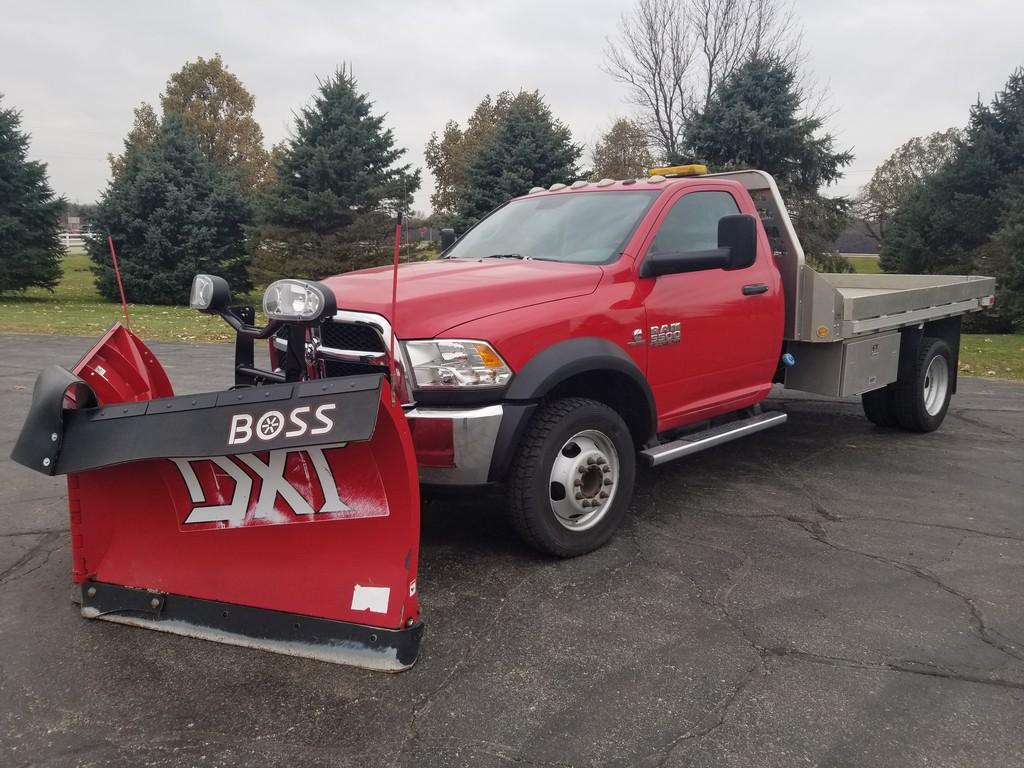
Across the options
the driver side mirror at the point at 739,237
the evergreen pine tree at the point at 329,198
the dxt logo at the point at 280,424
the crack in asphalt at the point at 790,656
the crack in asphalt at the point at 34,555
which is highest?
the evergreen pine tree at the point at 329,198

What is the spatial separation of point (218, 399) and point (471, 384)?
115 centimetres

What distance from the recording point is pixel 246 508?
10.2ft

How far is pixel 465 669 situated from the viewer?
3031mm

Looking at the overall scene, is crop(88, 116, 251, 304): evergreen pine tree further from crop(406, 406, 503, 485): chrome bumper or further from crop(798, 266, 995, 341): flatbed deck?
crop(406, 406, 503, 485): chrome bumper

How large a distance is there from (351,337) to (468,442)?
32.8 inches

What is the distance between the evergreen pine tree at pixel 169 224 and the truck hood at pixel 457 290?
18.7 meters

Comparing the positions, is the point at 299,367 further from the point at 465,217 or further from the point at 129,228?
the point at 129,228

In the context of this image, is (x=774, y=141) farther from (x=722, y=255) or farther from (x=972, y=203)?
(x=722, y=255)

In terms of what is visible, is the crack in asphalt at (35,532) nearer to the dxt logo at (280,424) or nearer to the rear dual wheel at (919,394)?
the dxt logo at (280,424)

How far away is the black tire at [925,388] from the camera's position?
6.78m

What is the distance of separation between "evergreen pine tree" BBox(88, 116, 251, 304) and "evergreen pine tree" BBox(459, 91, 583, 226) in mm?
6579

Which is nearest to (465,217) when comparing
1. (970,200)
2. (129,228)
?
(129,228)

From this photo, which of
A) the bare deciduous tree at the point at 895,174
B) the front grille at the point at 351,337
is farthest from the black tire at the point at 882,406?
the bare deciduous tree at the point at 895,174

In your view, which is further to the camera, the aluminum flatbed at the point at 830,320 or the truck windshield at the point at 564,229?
the aluminum flatbed at the point at 830,320
